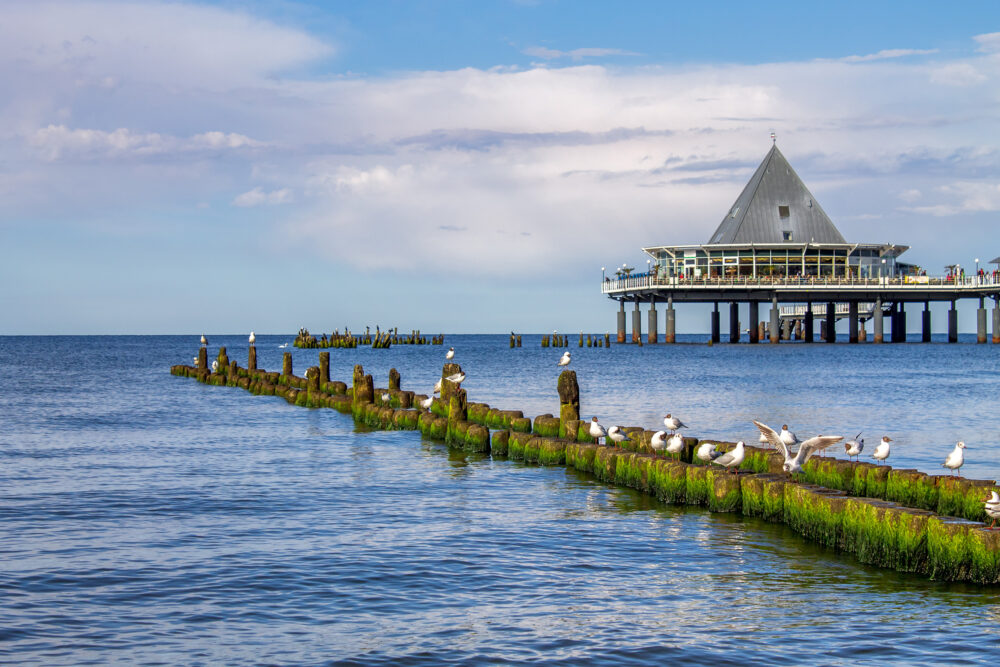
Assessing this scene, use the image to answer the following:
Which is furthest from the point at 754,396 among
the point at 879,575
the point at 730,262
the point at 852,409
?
the point at 730,262

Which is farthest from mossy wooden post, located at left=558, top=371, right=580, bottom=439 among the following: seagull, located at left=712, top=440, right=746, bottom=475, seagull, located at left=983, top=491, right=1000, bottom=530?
seagull, located at left=983, top=491, right=1000, bottom=530

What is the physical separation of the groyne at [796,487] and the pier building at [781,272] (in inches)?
2812

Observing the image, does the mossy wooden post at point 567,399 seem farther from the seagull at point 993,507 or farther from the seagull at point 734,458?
the seagull at point 993,507

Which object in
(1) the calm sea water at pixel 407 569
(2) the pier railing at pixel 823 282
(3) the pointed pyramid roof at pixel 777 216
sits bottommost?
(1) the calm sea water at pixel 407 569

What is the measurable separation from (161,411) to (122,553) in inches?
1082

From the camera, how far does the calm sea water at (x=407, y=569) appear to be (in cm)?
1096

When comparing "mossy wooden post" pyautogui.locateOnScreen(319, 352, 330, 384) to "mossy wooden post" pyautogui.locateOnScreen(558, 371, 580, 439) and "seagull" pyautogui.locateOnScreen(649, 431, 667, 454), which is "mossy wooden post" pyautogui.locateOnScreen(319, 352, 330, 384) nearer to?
"mossy wooden post" pyautogui.locateOnScreen(558, 371, 580, 439)

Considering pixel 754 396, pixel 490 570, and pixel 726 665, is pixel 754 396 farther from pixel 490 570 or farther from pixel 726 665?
pixel 726 665

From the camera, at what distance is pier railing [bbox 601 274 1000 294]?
9750 centimetres

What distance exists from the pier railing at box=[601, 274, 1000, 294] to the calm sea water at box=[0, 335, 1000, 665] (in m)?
68.0

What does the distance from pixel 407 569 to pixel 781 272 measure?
93.5 m

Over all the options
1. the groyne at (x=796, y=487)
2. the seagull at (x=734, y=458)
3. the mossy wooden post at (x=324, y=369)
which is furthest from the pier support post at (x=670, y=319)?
the seagull at (x=734, y=458)

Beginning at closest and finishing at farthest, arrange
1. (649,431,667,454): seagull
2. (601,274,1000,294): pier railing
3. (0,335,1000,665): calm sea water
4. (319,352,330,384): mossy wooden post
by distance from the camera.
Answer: (0,335,1000,665): calm sea water → (649,431,667,454): seagull → (319,352,330,384): mossy wooden post → (601,274,1000,294): pier railing

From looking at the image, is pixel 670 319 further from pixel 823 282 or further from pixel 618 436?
pixel 618 436
